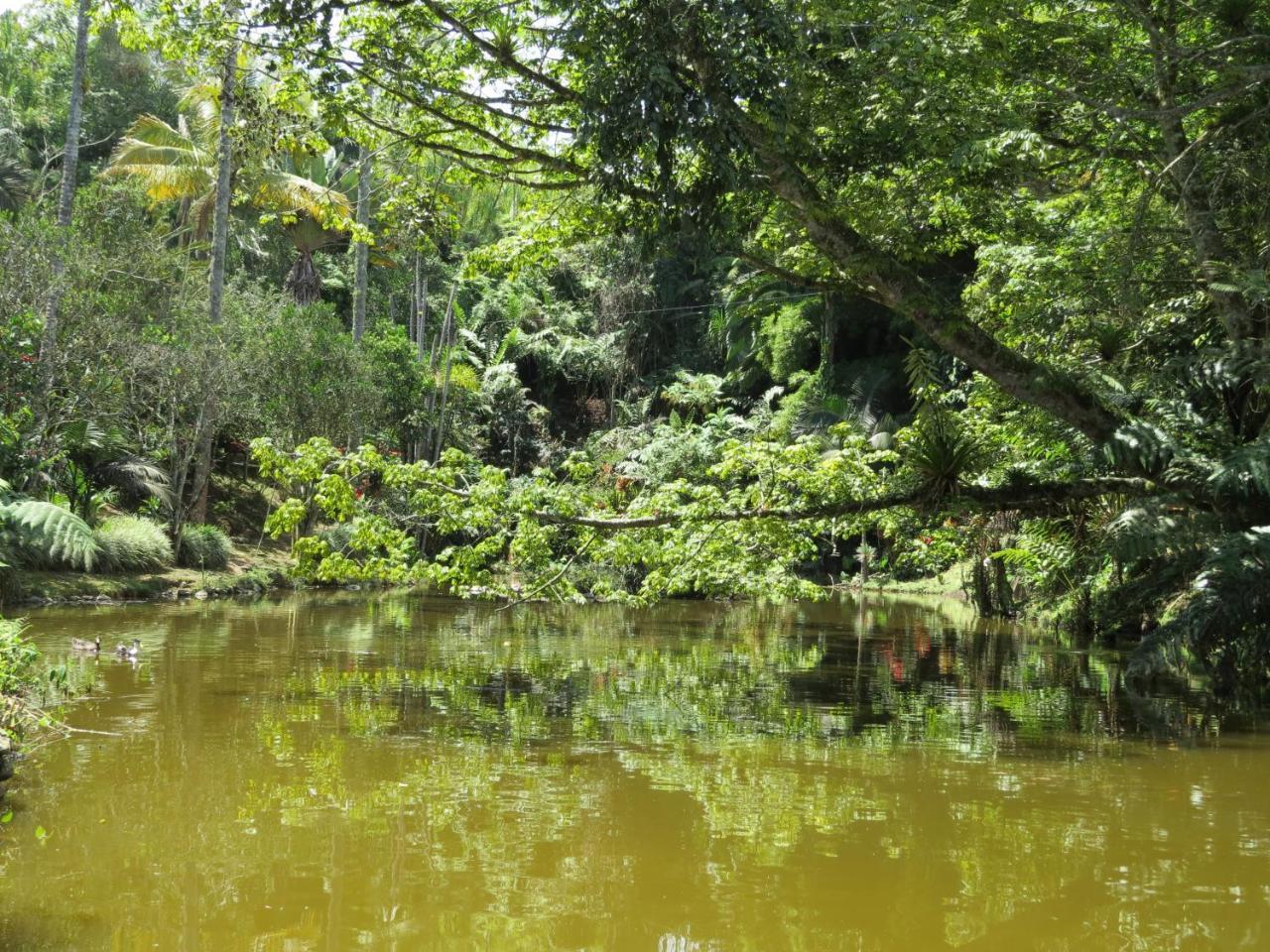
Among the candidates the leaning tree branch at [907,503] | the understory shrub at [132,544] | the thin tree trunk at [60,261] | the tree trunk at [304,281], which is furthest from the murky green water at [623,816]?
the tree trunk at [304,281]

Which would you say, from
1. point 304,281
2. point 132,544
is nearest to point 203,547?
point 132,544

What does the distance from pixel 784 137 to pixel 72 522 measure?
25.0 feet

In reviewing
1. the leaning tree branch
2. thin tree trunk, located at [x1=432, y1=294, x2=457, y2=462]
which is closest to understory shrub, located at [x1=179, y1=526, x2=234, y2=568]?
thin tree trunk, located at [x1=432, y1=294, x2=457, y2=462]

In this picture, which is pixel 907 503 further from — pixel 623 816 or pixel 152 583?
pixel 152 583

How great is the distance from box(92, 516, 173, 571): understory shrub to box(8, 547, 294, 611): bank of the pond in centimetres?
18

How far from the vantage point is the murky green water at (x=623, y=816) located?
4016 millimetres

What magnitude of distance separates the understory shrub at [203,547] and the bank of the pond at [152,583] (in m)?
0.25

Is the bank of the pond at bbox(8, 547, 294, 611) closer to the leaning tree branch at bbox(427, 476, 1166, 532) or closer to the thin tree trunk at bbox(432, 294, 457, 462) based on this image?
the thin tree trunk at bbox(432, 294, 457, 462)

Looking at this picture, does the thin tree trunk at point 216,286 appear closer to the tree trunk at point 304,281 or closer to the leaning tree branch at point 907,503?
the tree trunk at point 304,281

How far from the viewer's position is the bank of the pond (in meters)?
15.6

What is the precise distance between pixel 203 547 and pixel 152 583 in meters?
2.84

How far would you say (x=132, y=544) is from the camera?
17.8 m

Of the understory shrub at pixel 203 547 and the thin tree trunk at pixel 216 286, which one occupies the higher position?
the thin tree trunk at pixel 216 286

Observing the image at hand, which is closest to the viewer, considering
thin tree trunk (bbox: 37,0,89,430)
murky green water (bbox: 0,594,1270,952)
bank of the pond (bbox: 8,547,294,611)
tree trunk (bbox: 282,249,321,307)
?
murky green water (bbox: 0,594,1270,952)
